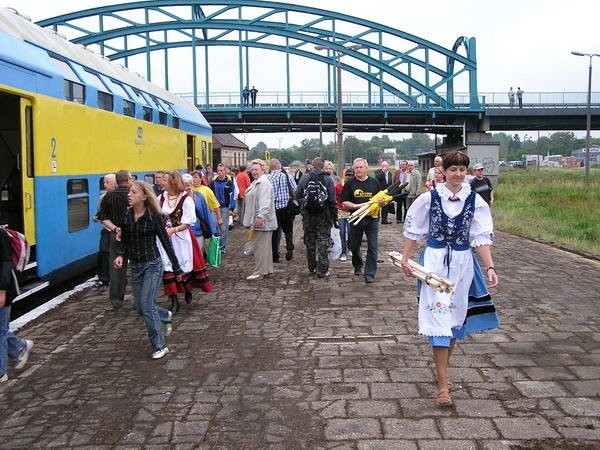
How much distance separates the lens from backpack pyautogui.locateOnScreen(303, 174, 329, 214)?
9.17 meters

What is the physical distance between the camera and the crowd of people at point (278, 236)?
4.50 metres

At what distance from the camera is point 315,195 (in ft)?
30.1

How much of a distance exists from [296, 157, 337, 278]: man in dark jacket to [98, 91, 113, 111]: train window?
143 inches

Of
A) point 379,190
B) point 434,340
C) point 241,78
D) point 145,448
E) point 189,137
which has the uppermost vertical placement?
point 241,78

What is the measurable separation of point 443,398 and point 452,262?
0.96 m

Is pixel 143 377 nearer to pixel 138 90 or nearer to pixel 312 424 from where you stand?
pixel 312 424

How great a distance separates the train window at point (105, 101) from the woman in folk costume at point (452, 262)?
7183mm

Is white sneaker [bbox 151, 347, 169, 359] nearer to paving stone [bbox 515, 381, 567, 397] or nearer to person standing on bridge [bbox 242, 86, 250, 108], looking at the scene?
paving stone [bbox 515, 381, 567, 397]

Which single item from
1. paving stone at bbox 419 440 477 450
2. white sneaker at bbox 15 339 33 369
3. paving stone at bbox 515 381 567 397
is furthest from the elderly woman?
paving stone at bbox 419 440 477 450

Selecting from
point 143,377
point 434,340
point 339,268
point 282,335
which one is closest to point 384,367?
point 434,340

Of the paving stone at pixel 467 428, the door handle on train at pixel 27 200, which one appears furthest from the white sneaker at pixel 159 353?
the door handle on train at pixel 27 200

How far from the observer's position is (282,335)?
636cm

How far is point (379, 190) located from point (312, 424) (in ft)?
18.0

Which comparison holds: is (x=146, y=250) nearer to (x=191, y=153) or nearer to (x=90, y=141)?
(x=90, y=141)
